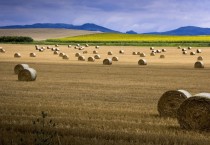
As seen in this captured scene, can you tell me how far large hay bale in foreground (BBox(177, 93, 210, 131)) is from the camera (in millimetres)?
10727

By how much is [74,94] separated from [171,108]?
17.9 ft

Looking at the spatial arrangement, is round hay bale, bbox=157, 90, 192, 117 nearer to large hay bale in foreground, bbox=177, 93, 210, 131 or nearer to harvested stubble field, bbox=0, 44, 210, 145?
harvested stubble field, bbox=0, 44, 210, 145

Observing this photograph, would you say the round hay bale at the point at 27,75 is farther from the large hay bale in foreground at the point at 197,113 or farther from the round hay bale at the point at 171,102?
the large hay bale in foreground at the point at 197,113

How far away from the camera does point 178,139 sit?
32.1 feet

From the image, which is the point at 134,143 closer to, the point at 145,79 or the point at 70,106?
the point at 70,106

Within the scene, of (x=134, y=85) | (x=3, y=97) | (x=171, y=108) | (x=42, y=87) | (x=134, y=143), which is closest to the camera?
(x=134, y=143)

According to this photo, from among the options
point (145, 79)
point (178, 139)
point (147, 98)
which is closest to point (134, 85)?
point (145, 79)

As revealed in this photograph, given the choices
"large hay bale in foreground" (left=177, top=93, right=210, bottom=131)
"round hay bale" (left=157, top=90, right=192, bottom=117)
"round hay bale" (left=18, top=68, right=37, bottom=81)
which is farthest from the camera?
"round hay bale" (left=18, top=68, right=37, bottom=81)

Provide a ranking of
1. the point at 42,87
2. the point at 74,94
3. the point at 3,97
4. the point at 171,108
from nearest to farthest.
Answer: the point at 171,108
the point at 3,97
the point at 74,94
the point at 42,87

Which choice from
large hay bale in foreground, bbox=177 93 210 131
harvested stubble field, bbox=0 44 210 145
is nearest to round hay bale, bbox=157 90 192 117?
harvested stubble field, bbox=0 44 210 145

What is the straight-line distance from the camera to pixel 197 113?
1078 cm

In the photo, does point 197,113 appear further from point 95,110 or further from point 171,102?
point 95,110

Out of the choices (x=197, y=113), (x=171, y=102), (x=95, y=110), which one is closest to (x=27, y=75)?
(x=95, y=110)

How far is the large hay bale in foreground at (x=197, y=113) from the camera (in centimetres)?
1073
